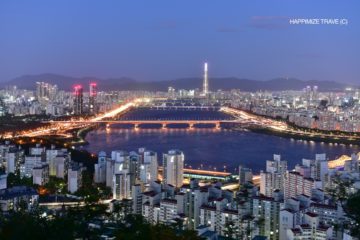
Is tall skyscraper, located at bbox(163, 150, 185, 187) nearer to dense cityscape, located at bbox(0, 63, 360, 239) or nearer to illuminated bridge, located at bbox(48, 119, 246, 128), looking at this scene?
dense cityscape, located at bbox(0, 63, 360, 239)

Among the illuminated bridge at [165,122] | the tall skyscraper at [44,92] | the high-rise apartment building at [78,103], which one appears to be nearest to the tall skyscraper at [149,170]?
the illuminated bridge at [165,122]

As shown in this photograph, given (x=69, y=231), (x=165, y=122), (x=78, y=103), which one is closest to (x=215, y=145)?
(x=165, y=122)

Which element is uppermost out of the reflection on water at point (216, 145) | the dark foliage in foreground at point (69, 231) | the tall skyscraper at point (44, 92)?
the tall skyscraper at point (44, 92)

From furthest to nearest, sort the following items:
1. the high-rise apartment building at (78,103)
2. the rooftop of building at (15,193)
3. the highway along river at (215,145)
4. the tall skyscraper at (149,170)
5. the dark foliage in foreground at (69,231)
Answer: the high-rise apartment building at (78,103), the highway along river at (215,145), the tall skyscraper at (149,170), the rooftop of building at (15,193), the dark foliage in foreground at (69,231)

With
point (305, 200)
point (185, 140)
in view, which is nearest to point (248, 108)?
point (185, 140)

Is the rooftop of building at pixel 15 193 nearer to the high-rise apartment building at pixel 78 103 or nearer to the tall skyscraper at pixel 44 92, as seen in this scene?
the high-rise apartment building at pixel 78 103

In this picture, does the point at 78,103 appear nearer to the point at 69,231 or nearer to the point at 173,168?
the point at 173,168

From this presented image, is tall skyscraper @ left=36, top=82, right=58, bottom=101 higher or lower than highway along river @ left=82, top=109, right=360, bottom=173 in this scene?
higher

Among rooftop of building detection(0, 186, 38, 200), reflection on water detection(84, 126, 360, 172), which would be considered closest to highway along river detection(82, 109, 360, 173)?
reflection on water detection(84, 126, 360, 172)
